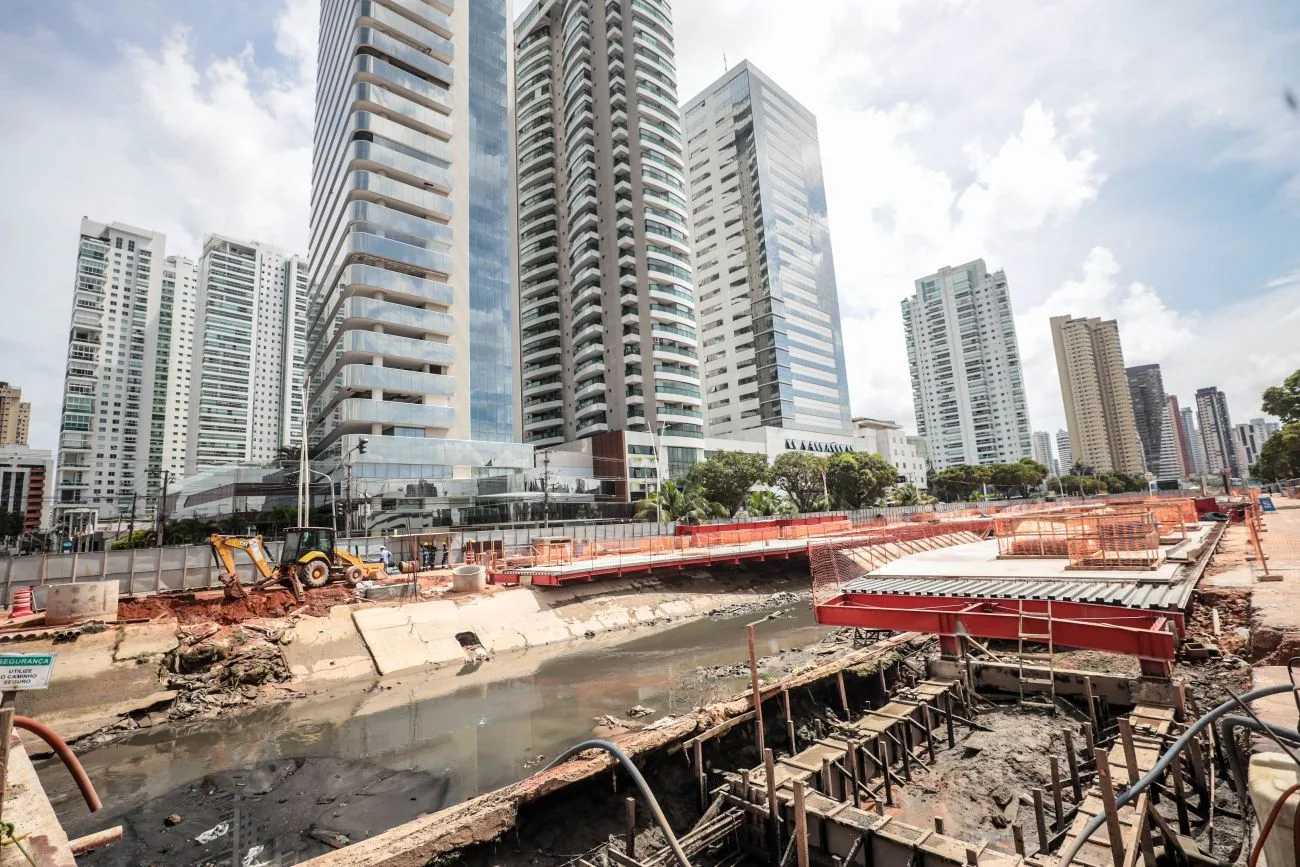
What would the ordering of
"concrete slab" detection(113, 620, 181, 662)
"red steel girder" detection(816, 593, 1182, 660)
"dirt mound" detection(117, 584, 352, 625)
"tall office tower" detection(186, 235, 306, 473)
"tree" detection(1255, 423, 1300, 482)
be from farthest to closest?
1. "tall office tower" detection(186, 235, 306, 473)
2. "tree" detection(1255, 423, 1300, 482)
3. "dirt mound" detection(117, 584, 352, 625)
4. "concrete slab" detection(113, 620, 181, 662)
5. "red steel girder" detection(816, 593, 1182, 660)

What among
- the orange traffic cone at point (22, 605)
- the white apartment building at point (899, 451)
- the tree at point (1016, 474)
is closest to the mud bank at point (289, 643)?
the orange traffic cone at point (22, 605)

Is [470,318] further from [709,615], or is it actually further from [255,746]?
[255,746]

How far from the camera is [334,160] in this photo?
3157 inches

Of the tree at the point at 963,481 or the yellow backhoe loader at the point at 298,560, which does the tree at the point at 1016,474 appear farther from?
the yellow backhoe loader at the point at 298,560

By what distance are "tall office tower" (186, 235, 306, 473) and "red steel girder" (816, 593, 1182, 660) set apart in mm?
180009

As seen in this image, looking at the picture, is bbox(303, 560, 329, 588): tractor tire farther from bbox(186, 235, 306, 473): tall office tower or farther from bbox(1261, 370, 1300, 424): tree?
bbox(186, 235, 306, 473): tall office tower

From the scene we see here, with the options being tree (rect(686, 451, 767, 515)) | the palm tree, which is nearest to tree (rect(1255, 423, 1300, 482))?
tree (rect(686, 451, 767, 515))

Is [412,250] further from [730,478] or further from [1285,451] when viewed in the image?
[1285,451]

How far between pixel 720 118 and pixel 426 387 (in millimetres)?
108518

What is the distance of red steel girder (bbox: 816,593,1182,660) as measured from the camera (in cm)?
1056

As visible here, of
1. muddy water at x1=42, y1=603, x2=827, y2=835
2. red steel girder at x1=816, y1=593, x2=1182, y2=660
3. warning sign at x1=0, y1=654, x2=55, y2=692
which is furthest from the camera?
muddy water at x1=42, y1=603, x2=827, y2=835

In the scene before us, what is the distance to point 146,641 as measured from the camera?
18.9m

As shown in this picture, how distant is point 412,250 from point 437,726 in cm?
6776

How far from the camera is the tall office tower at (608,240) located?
98750 millimetres
